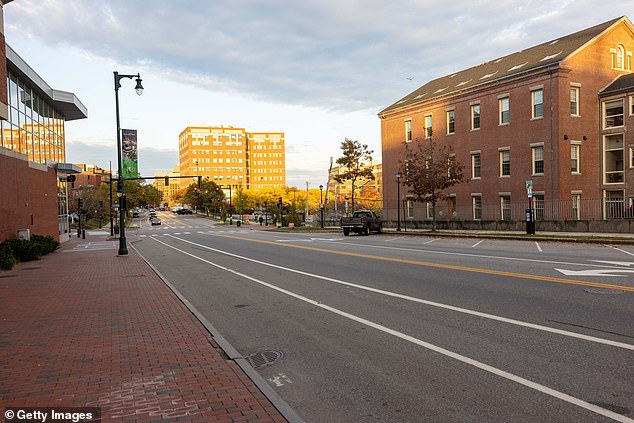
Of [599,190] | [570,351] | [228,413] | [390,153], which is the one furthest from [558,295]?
[390,153]

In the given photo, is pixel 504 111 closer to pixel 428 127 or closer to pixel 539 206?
pixel 539 206

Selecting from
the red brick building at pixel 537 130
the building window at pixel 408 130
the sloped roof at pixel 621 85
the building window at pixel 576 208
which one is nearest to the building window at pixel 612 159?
the red brick building at pixel 537 130

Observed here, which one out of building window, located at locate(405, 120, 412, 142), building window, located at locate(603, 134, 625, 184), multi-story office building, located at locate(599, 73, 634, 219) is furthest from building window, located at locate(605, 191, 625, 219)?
building window, located at locate(405, 120, 412, 142)

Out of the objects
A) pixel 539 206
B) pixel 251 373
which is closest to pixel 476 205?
pixel 539 206

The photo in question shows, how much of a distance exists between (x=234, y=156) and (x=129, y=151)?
6147 inches

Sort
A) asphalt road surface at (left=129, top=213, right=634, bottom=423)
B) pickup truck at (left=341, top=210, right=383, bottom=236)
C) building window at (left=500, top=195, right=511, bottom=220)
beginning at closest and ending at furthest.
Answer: asphalt road surface at (left=129, top=213, right=634, bottom=423), pickup truck at (left=341, top=210, right=383, bottom=236), building window at (left=500, top=195, right=511, bottom=220)

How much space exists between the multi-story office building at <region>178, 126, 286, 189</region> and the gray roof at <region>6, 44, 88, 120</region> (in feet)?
430

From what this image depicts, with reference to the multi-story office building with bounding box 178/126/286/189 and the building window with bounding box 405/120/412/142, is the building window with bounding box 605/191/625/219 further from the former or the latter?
the multi-story office building with bounding box 178/126/286/189

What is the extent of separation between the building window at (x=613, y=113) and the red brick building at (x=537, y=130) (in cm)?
64

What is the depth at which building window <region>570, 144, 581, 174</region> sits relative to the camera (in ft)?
120

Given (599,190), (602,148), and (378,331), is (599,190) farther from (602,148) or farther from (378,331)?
(378,331)

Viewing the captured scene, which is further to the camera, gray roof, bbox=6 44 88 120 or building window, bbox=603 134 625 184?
building window, bbox=603 134 625 184

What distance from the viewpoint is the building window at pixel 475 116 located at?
4262cm

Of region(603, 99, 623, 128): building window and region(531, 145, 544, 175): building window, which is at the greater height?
region(603, 99, 623, 128): building window
